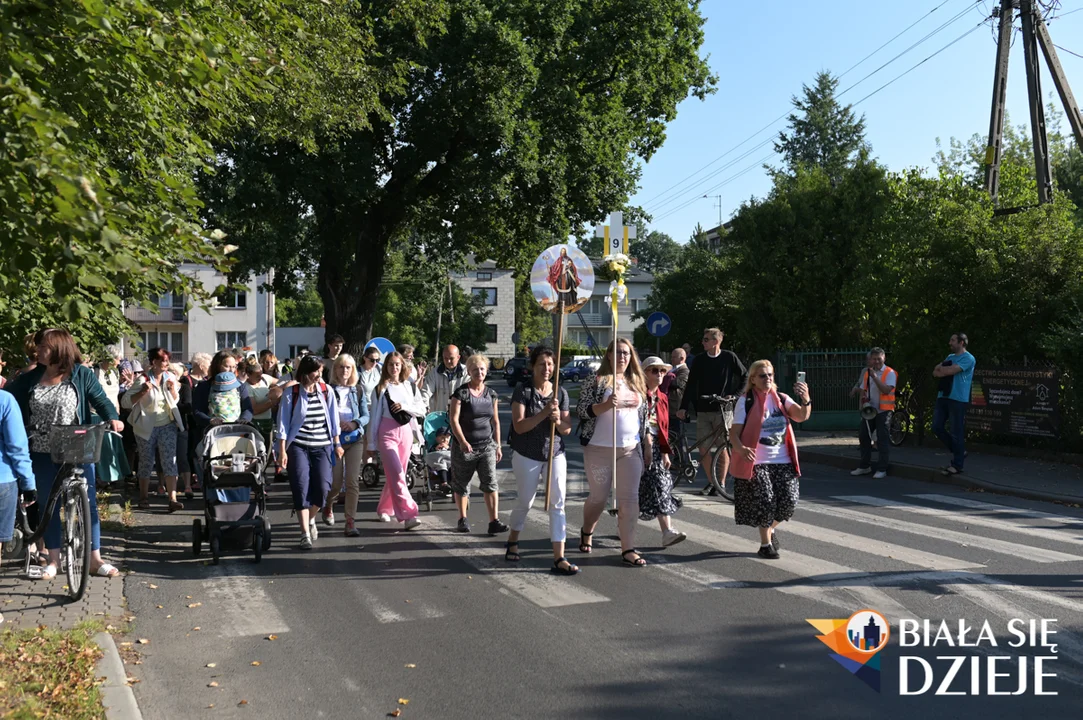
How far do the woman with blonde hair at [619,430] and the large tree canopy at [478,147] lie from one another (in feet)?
46.5

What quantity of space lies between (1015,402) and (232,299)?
1201 centimetres

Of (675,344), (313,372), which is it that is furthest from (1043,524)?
(675,344)

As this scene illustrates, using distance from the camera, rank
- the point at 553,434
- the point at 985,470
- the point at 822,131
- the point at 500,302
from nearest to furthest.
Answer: the point at 553,434 → the point at 985,470 → the point at 822,131 → the point at 500,302

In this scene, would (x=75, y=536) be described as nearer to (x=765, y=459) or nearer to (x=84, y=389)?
(x=84, y=389)

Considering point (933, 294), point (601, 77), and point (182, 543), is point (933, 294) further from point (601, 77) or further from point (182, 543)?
point (182, 543)

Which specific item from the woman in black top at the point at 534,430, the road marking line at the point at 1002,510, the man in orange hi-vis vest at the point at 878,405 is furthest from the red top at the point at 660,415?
the man in orange hi-vis vest at the point at 878,405

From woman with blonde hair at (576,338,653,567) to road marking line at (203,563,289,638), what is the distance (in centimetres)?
273

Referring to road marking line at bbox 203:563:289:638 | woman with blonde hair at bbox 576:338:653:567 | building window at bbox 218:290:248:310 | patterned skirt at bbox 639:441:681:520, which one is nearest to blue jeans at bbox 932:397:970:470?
patterned skirt at bbox 639:441:681:520

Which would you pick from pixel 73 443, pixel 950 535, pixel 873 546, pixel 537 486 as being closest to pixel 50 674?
pixel 73 443

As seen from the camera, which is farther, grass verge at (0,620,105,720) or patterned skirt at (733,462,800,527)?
patterned skirt at (733,462,800,527)

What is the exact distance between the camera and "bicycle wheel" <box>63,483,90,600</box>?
6.96m

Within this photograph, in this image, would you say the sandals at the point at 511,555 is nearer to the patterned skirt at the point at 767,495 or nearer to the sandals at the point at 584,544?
the sandals at the point at 584,544

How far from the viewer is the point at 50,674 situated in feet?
16.8

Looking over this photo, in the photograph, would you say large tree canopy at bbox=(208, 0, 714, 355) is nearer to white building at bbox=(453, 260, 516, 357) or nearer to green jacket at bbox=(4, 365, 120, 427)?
green jacket at bbox=(4, 365, 120, 427)
